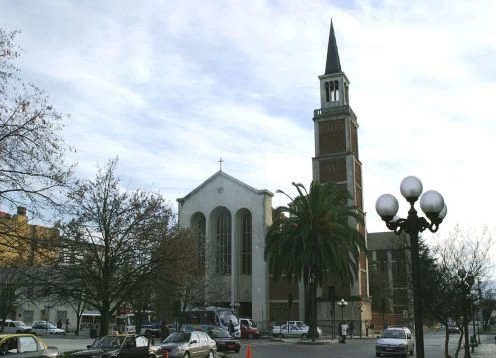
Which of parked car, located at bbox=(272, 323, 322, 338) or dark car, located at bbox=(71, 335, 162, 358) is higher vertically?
dark car, located at bbox=(71, 335, 162, 358)

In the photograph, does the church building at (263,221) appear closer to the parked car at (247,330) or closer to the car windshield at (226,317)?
the parked car at (247,330)

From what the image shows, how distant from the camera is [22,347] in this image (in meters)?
15.0

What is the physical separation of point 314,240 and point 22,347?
33.7m

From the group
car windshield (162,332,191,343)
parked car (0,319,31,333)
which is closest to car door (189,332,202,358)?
car windshield (162,332,191,343)

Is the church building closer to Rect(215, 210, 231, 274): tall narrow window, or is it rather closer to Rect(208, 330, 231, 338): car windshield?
Rect(215, 210, 231, 274): tall narrow window

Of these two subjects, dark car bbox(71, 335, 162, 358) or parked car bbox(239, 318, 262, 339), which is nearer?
dark car bbox(71, 335, 162, 358)

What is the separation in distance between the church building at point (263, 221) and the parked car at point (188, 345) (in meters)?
35.6

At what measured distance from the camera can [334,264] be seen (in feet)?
149

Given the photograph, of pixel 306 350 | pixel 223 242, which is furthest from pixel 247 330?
pixel 306 350

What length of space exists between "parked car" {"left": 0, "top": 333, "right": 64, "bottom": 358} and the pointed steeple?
62542mm

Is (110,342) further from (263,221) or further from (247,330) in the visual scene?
(263,221)

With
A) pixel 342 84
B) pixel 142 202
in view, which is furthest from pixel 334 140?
pixel 142 202

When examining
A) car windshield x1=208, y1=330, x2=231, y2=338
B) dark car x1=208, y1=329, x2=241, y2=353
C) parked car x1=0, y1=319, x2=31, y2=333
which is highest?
car windshield x1=208, y1=330, x2=231, y2=338

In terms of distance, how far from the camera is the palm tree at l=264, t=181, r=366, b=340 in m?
45.7
